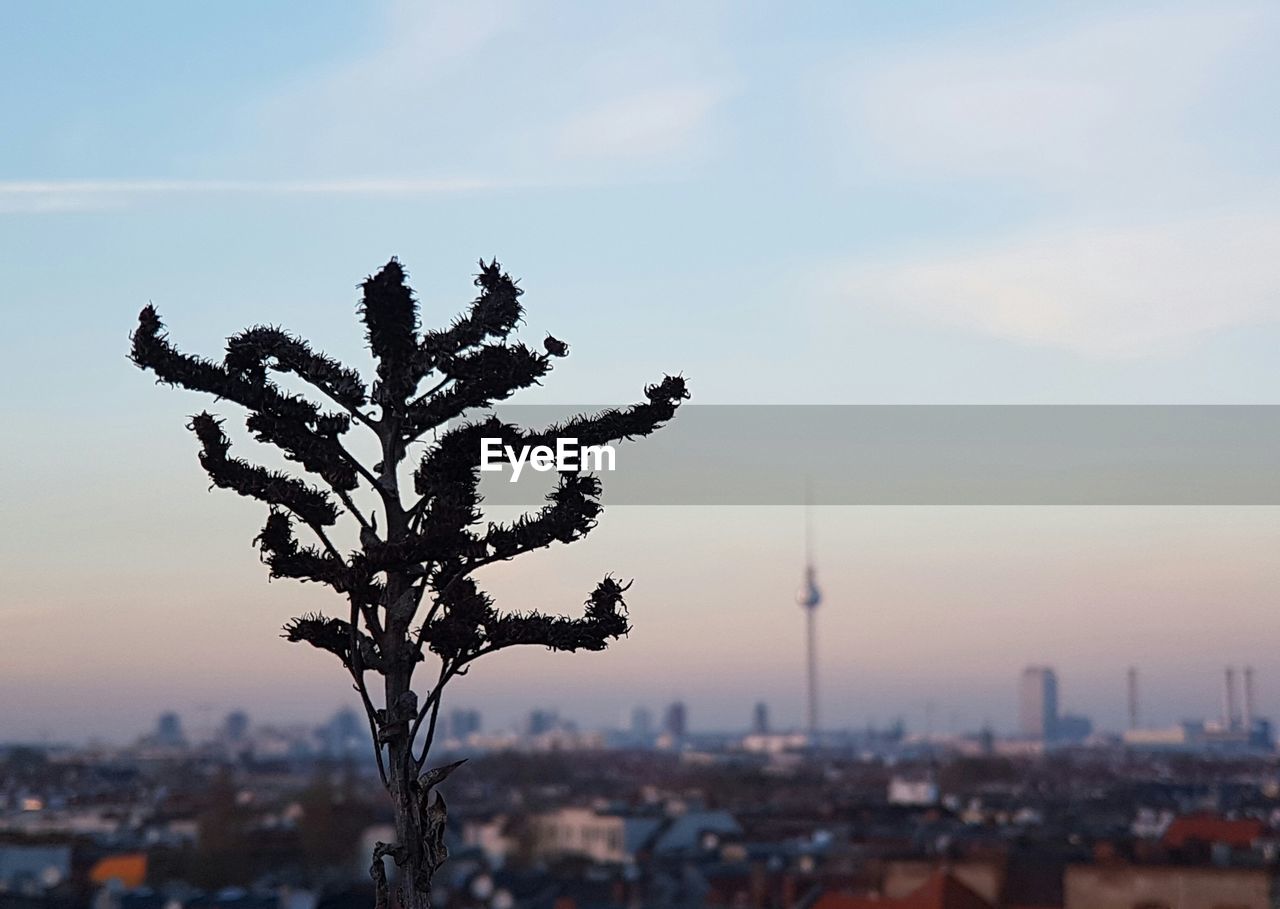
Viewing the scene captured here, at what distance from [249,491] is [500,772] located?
1944 inches

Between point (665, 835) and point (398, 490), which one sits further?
point (665, 835)

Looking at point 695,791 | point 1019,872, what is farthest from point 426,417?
point 695,791

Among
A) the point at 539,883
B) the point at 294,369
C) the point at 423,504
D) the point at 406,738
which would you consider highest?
the point at 294,369

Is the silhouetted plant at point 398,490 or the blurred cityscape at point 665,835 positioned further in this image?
the blurred cityscape at point 665,835

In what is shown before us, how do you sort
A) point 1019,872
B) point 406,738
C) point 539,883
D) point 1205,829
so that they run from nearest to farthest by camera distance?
1. point 406,738
2. point 1019,872
3. point 539,883
4. point 1205,829

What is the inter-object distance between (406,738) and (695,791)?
64.4m

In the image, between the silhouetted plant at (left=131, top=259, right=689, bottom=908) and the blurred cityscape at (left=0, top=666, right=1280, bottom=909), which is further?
the blurred cityscape at (left=0, top=666, right=1280, bottom=909)

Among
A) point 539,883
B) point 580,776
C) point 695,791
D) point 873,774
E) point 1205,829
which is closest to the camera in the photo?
point 539,883

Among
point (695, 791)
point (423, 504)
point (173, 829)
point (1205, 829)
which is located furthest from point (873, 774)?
point (423, 504)

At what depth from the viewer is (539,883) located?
4709 centimetres

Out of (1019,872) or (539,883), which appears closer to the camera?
(1019,872)

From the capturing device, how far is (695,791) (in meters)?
72.6

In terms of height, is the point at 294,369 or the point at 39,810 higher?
the point at 294,369

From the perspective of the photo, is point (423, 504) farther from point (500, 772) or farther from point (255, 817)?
point (500, 772)
